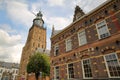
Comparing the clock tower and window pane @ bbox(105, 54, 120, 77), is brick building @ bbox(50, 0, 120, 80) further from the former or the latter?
the clock tower

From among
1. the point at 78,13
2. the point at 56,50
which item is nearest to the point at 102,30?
the point at 78,13

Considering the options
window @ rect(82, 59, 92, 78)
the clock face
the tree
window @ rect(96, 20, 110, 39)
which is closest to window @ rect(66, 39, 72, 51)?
window @ rect(82, 59, 92, 78)

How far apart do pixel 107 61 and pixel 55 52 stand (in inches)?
374

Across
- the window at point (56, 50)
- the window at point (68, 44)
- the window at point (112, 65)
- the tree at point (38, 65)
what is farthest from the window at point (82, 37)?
the tree at point (38, 65)

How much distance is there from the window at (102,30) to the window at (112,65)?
2.25m

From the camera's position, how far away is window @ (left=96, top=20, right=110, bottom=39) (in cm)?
1060

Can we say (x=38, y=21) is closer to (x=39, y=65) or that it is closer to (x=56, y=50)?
(x=39, y=65)

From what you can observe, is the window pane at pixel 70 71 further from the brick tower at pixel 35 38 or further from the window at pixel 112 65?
the brick tower at pixel 35 38

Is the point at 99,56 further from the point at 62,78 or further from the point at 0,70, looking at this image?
the point at 0,70

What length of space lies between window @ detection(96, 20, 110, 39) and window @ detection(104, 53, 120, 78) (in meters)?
2.25

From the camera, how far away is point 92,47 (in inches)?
448

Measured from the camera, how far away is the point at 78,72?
1201cm

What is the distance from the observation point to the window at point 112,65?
880cm

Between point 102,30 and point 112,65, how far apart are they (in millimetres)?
3917
